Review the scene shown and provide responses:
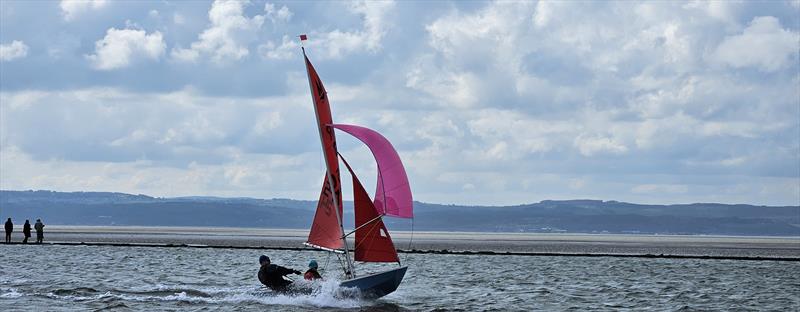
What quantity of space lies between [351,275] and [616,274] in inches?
1011

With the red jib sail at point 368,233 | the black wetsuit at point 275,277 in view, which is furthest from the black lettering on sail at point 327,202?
the black wetsuit at point 275,277

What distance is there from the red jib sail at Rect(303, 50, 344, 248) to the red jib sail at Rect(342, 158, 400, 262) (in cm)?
63

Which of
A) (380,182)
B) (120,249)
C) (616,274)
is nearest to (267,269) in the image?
(380,182)

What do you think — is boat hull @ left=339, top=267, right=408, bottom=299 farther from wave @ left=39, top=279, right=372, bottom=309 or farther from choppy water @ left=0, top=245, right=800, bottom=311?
choppy water @ left=0, top=245, right=800, bottom=311

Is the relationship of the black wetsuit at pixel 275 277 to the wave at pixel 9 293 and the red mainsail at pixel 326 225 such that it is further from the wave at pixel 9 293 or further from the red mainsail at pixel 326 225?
the wave at pixel 9 293

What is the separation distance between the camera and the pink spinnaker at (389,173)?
39.7 metres

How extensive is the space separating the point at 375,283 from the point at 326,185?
13.6 ft

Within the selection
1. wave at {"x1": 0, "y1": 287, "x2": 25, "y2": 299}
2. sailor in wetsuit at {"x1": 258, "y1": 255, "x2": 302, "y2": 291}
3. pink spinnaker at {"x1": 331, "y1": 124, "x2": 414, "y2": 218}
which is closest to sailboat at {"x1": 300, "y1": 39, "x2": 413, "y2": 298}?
pink spinnaker at {"x1": 331, "y1": 124, "x2": 414, "y2": 218}

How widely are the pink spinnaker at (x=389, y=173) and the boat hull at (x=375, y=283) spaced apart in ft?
8.81

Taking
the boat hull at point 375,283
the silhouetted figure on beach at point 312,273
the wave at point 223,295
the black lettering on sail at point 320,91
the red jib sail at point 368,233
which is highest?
the black lettering on sail at point 320,91

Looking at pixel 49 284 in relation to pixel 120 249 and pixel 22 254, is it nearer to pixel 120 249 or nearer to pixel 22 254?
pixel 22 254

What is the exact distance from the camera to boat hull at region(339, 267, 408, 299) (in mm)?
41688

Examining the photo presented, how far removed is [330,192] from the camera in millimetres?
42688

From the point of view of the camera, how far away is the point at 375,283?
4184 centimetres
